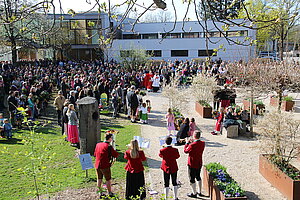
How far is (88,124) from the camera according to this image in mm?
10234

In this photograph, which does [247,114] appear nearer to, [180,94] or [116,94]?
[180,94]

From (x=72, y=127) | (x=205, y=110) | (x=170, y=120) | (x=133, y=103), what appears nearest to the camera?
(x=72, y=127)

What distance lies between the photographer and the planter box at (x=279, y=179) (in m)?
7.16

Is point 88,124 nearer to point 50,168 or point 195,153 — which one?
point 50,168

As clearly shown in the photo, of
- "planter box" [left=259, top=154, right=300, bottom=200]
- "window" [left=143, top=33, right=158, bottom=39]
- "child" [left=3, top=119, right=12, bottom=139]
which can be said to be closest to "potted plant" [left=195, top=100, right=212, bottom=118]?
"planter box" [left=259, top=154, right=300, bottom=200]

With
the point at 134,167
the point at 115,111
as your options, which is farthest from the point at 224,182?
the point at 115,111

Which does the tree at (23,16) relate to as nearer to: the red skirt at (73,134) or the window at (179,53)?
the red skirt at (73,134)

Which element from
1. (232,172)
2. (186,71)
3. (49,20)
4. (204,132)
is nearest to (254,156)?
(232,172)

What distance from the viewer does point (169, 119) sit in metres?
12.7

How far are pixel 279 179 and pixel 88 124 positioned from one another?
5.94 meters

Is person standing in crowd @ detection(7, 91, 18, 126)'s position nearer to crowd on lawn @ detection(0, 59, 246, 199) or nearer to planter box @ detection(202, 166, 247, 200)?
crowd on lawn @ detection(0, 59, 246, 199)

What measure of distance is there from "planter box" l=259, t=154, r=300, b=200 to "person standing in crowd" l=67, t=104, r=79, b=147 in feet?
20.7

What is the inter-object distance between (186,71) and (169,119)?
1491 centimetres

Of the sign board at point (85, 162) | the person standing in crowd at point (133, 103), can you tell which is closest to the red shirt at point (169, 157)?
the sign board at point (85, 162)
